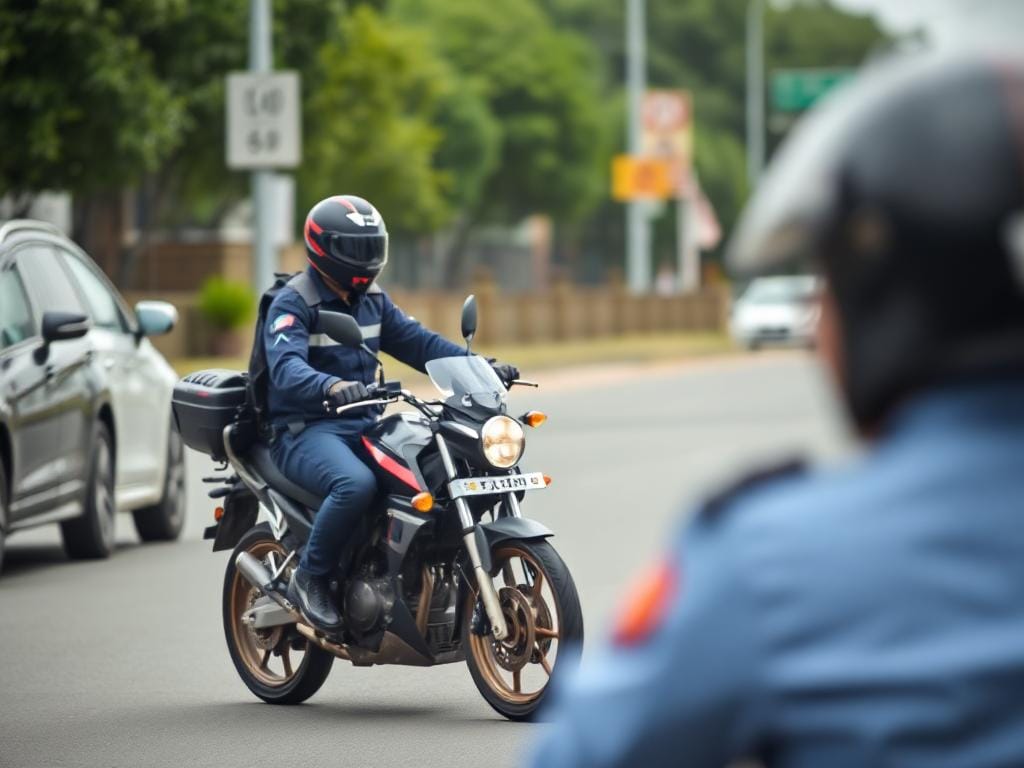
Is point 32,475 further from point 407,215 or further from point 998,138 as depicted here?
point 407,215

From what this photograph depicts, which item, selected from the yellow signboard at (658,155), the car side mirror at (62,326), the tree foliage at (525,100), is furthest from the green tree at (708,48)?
the car side mirror at (62,326)

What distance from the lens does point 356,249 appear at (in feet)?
26.4

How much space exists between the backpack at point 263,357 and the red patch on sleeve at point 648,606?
20.2 ft

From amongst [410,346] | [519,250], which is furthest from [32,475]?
[519,250]

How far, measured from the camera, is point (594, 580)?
11.6m

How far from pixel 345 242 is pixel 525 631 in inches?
56.6

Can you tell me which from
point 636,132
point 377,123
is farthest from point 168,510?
point 636,132

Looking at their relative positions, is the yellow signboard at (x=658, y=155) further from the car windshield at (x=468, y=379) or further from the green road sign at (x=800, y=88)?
the car windshield at (x=468, y=379)

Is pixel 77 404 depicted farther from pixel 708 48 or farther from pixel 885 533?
pixel 708 48

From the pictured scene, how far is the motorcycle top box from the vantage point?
8.36 m

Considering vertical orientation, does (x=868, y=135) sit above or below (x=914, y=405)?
above

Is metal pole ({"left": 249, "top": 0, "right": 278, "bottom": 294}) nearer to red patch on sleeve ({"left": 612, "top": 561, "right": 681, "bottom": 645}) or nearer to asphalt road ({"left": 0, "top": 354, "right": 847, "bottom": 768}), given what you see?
asphalt road ({"left": 0, "top": 354, "right": 847, "bottom": 768})

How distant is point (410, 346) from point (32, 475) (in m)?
3.95

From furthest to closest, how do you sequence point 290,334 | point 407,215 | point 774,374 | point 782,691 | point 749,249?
1. point 407,215
2. point 774,374
3. point 290,334
4. point 749,249
5. point 782,691
